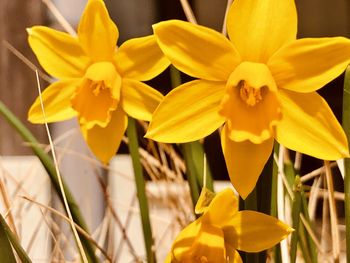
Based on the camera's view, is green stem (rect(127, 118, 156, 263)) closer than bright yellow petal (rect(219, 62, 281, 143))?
No

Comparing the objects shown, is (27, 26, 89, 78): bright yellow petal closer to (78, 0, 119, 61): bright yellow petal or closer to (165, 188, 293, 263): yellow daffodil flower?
(78, 0, 119, 61): bright yellow petal

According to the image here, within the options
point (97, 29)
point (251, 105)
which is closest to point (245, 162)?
point (251, 105)

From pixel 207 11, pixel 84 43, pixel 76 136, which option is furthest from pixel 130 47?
pixel 207 11

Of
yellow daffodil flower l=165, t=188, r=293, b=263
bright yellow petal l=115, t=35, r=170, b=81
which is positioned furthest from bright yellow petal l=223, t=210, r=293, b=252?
bright yellow petal l=115, t=35, r=170, b=81

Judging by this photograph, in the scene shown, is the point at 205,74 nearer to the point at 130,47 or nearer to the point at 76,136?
the point at 130,47

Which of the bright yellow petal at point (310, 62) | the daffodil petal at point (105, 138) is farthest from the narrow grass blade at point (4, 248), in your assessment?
the bright yellow petal at point (310, 62)
